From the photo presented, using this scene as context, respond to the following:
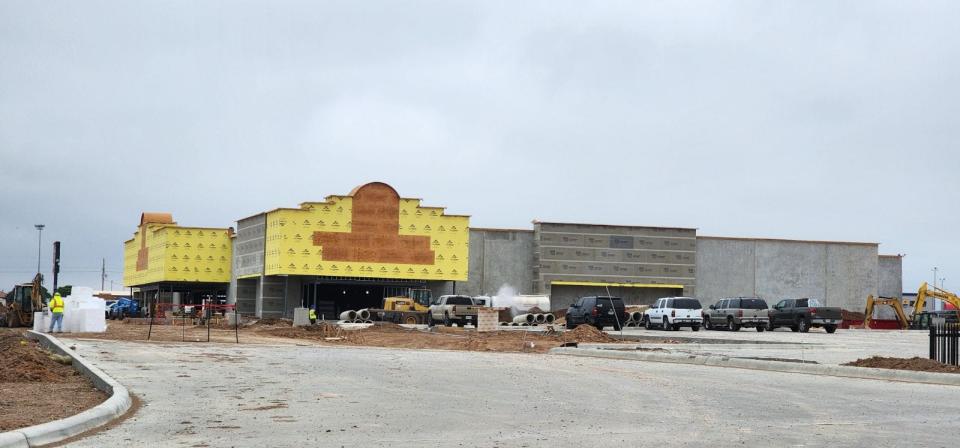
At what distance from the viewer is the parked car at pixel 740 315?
5284 centimetres

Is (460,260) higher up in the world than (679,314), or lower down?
higher up

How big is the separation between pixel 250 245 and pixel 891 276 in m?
50.7

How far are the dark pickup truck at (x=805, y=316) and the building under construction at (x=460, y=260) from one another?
2645 centimetres

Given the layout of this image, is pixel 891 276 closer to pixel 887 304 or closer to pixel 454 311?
pixel 887 304

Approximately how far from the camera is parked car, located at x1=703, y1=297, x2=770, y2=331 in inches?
2080

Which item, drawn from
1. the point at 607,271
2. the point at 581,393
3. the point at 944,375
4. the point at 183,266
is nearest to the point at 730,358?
the point at 944,375

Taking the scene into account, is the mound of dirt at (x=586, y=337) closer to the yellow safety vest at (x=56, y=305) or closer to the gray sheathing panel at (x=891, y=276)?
the yellow safety vest at (x=56, y=305)

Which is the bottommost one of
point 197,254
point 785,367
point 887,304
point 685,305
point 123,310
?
point 123,310

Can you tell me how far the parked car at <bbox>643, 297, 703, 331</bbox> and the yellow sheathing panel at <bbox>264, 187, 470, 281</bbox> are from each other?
2335 centimetres

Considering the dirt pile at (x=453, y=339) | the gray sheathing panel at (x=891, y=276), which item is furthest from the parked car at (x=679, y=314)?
the gray sheathing panel at (x=891, y=276)

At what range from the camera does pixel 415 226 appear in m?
74.2

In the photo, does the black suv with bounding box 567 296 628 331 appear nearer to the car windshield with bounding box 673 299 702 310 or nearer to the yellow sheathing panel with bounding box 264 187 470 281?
the car windshield with bounding box 673 299 702 310

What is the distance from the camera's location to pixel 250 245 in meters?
78.3

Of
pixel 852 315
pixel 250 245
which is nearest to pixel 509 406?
pixel 250 245
